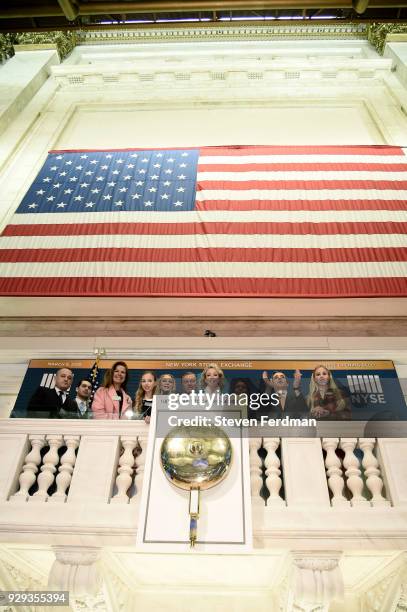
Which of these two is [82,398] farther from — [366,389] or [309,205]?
[309,205]

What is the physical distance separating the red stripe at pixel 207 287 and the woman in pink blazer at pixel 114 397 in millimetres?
1030

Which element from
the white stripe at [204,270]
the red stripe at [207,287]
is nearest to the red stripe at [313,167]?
the white stripe at [204,270]

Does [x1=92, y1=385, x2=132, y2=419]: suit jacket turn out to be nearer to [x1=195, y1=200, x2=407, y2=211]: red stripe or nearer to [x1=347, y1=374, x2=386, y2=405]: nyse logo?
[x1=347, y1=374, x2=386, y2=405]: nyse logo

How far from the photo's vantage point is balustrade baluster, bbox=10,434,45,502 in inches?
135

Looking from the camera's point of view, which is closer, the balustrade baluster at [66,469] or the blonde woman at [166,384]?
the balustrade baluster at [66,469]

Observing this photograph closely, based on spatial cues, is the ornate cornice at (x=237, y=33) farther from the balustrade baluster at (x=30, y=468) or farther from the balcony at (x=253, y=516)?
the balcony at (x=253, y=516)

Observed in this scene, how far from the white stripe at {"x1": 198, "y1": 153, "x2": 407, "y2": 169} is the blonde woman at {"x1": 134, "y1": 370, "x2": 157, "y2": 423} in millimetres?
4396

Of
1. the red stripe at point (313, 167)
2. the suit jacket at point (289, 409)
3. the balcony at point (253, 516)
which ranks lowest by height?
the balcony at point (253, 516)

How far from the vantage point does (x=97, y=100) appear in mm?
12375

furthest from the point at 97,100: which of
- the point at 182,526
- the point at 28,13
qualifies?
the point at 182,526

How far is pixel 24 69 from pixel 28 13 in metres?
4.99

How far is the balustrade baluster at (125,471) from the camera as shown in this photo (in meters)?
3.40

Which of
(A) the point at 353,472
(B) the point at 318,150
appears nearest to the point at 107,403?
(A) the point at 353,472

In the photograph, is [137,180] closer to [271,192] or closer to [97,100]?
[271,192]
